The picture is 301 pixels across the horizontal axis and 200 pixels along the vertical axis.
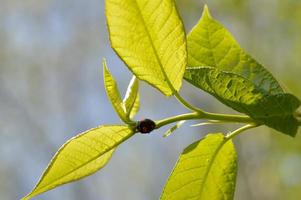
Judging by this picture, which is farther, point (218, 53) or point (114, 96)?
point (218, 53)

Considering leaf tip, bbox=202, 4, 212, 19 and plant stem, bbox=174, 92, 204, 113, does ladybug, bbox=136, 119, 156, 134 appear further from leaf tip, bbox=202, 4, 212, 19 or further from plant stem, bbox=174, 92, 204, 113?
leaf tip, bbox=202, 4, 212, 19

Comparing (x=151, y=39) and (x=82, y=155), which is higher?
(x=151, y=39)

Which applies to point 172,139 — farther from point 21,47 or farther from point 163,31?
point 163,31

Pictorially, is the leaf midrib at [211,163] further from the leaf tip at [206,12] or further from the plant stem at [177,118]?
the leaf tip at [206,12]

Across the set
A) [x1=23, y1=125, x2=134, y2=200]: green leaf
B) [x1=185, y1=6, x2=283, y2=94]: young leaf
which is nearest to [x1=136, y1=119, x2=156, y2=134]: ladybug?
[x1=23, y1=125, x2=134, y2=200]: green leaf

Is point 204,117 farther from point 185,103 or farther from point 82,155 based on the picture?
point 82,155

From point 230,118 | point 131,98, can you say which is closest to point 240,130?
point 230,118

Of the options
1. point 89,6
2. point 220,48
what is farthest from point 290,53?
point 220,48
